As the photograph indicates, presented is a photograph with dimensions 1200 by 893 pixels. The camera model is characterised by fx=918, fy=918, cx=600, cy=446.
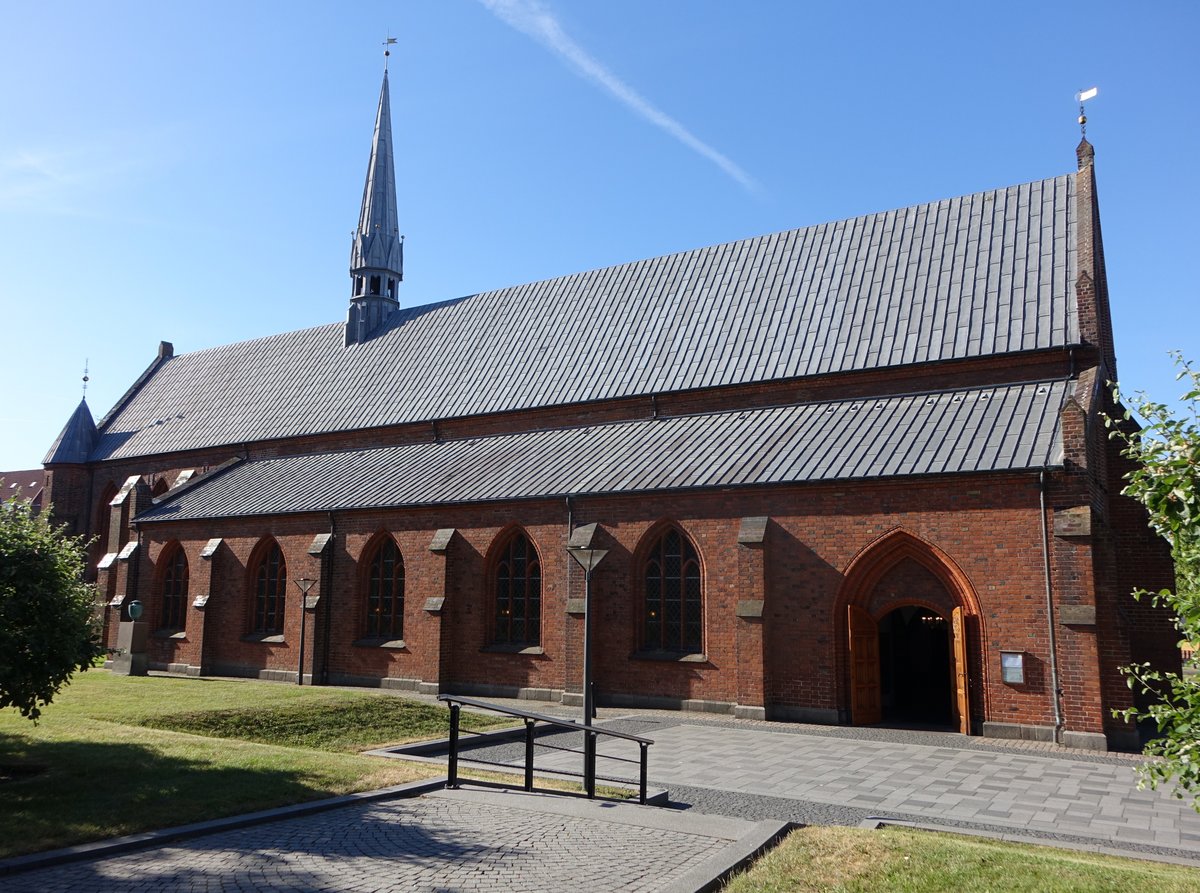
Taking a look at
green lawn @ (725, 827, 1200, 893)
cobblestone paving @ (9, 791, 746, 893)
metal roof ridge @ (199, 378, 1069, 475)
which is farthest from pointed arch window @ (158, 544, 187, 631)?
green lawn @ (725, 827, 1200, 893)

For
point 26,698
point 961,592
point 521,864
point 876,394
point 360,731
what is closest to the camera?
point 521,864

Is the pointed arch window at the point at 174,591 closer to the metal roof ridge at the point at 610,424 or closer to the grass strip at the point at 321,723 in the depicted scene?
the metal roof ridge at the point at 610,424

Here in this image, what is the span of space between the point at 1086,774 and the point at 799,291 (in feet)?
50.1

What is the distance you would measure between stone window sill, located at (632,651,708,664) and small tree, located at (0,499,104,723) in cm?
1149

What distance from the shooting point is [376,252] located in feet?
120

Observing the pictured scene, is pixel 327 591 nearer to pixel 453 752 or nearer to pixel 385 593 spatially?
pixel 385 593

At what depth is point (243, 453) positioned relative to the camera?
111 feet

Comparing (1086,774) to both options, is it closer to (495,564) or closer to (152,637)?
(495,564)

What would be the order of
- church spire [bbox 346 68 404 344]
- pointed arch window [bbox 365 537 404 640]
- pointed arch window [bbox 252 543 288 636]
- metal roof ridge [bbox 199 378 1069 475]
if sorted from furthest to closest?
church spire [bbox 346 68 404 344]
pointed arch window [bbox 252 543 288 636]
pointed arch window [bbox 365 537 404 640]
metal roof ridge [bbox 199 378 1069 475]

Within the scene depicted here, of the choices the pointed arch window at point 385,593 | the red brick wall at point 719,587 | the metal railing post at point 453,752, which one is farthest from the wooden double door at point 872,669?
the pointed arch window at point 385,593

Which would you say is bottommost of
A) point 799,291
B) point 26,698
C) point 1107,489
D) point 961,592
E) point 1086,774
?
point 1086,774

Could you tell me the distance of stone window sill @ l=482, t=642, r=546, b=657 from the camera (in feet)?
71.7

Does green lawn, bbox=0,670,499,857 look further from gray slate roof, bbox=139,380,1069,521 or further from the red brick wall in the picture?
→ gray slate roof, bbox=139,380,1069,521

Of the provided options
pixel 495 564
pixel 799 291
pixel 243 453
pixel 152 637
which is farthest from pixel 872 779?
pixel 243 453
